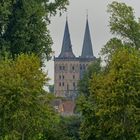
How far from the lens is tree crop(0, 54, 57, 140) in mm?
39594

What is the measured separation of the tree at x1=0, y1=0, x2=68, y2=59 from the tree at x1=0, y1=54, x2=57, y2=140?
456 inches

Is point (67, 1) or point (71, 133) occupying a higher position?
point (67, 1)

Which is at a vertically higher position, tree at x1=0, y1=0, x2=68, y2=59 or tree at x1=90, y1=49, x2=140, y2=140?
tree at x1=0, y1=0, x2=68, y2=59

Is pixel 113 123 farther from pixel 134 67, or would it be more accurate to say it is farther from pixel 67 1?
pixel 67 1

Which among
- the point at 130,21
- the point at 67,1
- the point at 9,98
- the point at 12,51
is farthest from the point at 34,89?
the point at 130,21

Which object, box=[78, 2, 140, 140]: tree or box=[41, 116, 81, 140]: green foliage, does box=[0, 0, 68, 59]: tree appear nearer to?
box=[41, 116, 81, 140]: green foliage

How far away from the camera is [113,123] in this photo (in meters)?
40.5

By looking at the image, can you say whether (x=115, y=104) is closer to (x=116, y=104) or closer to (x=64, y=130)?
(x=116, y=104)

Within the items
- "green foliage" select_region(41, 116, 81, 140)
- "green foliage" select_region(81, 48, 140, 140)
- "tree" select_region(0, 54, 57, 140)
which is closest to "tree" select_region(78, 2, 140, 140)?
"green foliage" select_region(81, 48, 140, 140)

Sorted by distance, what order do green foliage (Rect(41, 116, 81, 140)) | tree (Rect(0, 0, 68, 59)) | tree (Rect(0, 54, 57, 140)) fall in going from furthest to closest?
tree (Rect(0, 0, 68, 59))
green foliage (Rect(41, 116, 81, 140))
tree (Rect(0, 54, 57, 140))

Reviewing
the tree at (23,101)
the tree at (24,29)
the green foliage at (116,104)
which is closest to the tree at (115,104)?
the green foliage at (116,104)

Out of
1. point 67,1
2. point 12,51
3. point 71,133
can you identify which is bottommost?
point 71,133

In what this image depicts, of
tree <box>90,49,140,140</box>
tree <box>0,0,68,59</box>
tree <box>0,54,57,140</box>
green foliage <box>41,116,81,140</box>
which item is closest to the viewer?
tree <box>0,54,57,140</box>

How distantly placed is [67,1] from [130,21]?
8930mm
